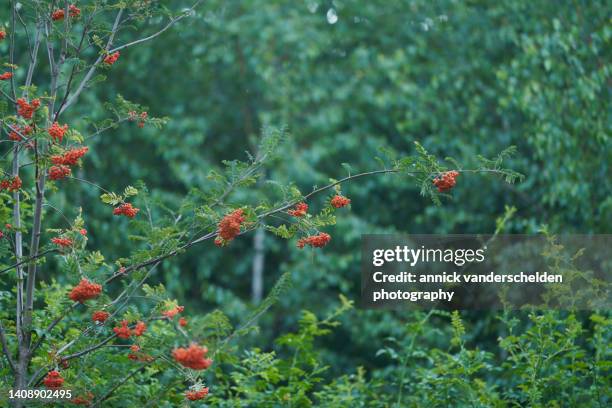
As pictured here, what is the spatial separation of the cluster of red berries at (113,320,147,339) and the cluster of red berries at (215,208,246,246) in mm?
311

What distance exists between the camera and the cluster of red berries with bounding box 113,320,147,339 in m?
2.31

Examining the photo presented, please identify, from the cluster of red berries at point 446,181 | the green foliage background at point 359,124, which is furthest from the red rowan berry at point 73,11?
the green foliage background at point 359,124

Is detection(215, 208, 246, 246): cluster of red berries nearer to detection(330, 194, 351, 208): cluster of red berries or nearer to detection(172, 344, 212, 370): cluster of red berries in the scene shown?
detection(330, 194, 351, 208): cluster of red berries

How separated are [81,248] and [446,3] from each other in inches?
171

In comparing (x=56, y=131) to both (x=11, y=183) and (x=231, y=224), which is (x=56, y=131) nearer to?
(x=11, y=183)

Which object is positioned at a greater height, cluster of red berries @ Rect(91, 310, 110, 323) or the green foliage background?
the green foliage background

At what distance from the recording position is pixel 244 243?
7387 millimetres

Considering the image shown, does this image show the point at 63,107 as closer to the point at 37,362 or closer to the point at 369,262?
the point at 37,362

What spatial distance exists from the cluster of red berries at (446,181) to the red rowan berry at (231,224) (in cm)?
55

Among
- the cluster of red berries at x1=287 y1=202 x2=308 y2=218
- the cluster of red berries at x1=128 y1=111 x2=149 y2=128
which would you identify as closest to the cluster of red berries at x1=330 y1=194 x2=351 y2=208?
the cluster of red berries at x1=287 y1=202 x2=308 y2=218

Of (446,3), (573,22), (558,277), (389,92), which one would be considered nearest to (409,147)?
(389,92)

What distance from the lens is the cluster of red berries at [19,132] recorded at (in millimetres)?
2547

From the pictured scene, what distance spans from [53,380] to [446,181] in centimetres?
117

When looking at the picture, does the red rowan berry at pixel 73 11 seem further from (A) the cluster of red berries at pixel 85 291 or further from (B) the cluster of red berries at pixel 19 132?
(A) the cluster of red berries at pixel 85 291
